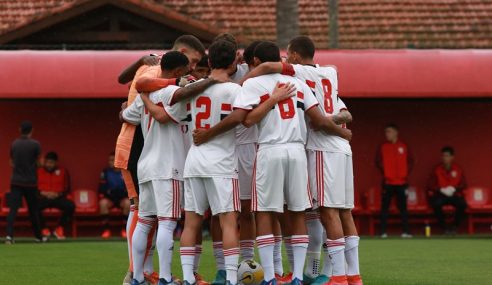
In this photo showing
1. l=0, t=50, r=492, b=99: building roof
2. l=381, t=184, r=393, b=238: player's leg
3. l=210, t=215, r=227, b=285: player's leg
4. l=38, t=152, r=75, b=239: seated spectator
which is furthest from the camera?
l=381, t=184, r=393, b=238: player's leg

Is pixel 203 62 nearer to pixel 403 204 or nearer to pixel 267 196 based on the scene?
pixel 267 196

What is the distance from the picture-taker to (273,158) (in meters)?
10.4

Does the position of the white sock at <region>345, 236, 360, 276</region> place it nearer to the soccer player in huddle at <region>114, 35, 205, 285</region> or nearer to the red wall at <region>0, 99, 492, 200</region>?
the soccer player in huddle at <region>114, 35, 205, 285</region>

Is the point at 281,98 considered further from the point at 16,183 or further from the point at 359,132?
the point at 359,132

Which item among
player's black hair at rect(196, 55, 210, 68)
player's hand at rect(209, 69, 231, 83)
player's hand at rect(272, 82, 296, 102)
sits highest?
player's black hair at rect(196, 55, 210, 68)

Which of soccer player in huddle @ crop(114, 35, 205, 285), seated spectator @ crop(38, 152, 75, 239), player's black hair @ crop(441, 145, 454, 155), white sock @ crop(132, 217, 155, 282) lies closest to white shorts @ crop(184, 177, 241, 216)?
white sock @ crop(132, 217, 155, 282)

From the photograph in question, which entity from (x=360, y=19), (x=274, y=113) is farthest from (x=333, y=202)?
(x=360, y=19)

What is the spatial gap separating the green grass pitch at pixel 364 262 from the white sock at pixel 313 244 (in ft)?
2.26

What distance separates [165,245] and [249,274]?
2.93 feet

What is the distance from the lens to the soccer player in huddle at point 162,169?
415 inches

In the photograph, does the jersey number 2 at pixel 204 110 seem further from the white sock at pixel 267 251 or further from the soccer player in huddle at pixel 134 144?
the white sock at pixel 267 251

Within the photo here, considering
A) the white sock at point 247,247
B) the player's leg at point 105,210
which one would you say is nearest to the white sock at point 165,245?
the white sock at point 247,247

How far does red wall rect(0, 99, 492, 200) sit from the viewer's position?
74.1 ft

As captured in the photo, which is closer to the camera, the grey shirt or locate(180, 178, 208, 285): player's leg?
locate(180, 178, 208, 285): player's leg
